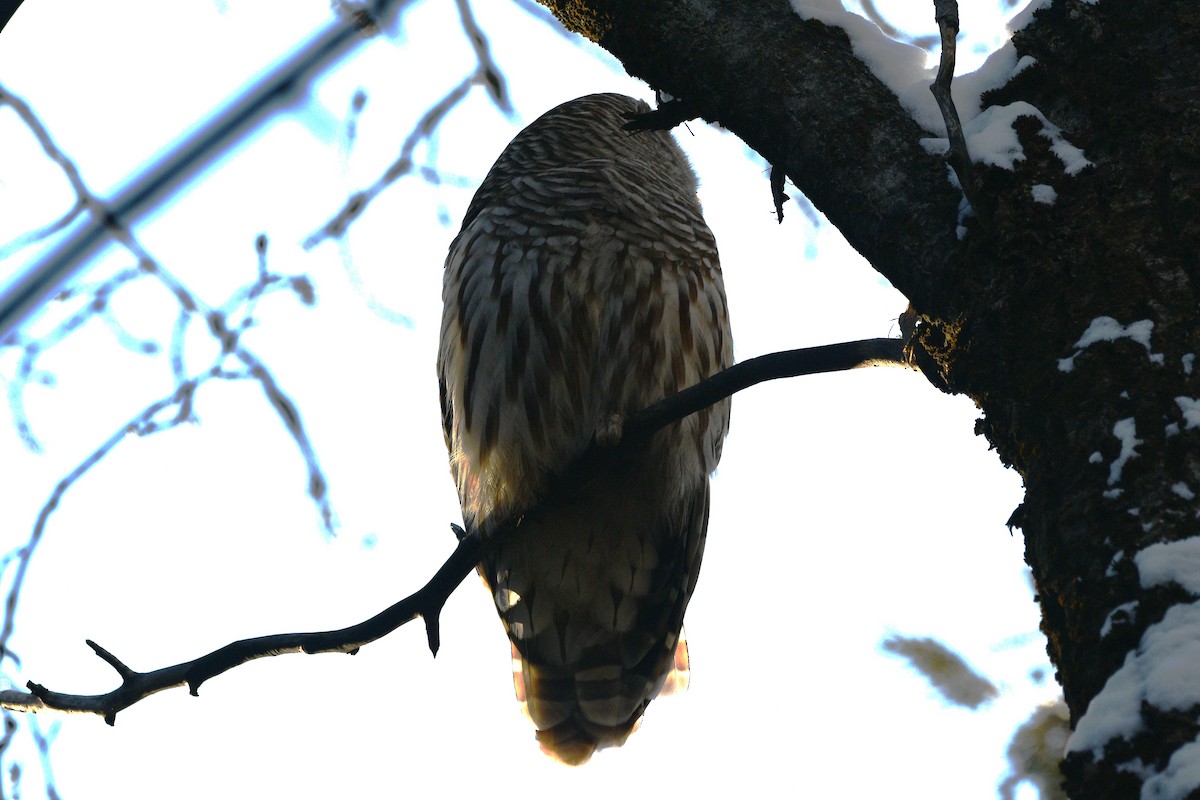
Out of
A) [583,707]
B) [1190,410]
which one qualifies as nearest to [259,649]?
[583,707]

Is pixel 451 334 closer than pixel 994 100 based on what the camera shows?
No

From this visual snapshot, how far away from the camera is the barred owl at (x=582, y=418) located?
3.15 metres

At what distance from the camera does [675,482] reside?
3.24m

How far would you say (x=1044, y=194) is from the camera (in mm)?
1688

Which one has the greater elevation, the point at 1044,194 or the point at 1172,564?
the point at 1044,194

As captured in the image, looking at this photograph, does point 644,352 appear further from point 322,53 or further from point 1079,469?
point 1079,469

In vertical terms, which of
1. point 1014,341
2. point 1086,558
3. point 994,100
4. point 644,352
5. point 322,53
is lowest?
point 1086,558

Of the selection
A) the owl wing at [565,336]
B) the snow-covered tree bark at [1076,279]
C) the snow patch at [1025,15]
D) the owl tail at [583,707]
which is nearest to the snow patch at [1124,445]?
the snow-covered tree bark at [1076,279]

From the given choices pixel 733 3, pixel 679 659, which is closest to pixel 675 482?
pixel 679 659

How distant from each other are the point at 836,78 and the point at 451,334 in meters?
1.63

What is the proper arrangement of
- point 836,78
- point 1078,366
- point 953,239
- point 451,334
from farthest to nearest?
point 451,334, point 836,78, point 953,239, point 1078,366

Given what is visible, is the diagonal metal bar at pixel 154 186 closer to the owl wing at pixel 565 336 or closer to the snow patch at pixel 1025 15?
the owl wing at pixel 565 336

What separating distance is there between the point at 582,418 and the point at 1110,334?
5.98 feet

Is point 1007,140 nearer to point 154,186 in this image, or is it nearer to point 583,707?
point 154,186
